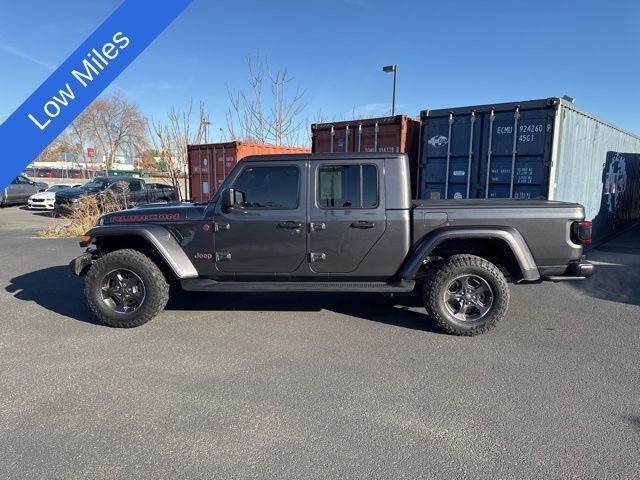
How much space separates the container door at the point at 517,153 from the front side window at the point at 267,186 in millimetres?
4507

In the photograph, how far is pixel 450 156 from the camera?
26.6 feet

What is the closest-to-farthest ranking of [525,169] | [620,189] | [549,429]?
1. [549,429]
2. [525,169]
3. [620,189]

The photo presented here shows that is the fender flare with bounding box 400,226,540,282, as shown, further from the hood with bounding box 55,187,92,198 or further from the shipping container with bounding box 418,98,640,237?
the hood with bounding box 55,187,92,198

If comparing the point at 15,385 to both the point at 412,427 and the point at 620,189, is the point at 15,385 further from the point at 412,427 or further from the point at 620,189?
the point at 620,189

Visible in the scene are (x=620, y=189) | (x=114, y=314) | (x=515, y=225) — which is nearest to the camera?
(x=515, y=225)

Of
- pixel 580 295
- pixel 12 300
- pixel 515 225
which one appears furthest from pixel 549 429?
pixel 12 300

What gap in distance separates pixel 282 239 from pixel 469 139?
4.85 meters

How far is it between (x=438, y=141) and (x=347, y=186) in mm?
4264

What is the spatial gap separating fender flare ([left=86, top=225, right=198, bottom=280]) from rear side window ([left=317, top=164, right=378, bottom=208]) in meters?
1.63

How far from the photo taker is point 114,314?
473cm

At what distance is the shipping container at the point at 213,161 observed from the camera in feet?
41.6

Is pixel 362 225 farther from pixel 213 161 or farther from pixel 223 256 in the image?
Answer: pixel 213 161

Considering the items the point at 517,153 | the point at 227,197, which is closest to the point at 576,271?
the point at 517,153

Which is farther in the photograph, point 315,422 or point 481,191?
point 481,191
